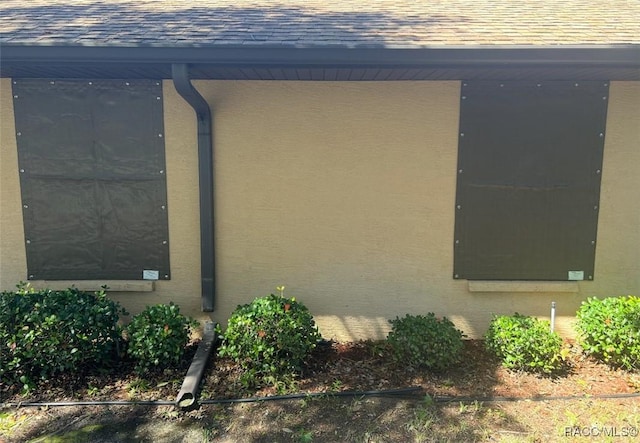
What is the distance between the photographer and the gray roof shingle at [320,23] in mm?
3098

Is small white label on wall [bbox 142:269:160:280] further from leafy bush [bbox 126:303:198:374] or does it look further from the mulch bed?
the mulch bed

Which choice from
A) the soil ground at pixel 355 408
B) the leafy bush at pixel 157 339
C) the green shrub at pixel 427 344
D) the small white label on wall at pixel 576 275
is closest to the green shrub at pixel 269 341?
the soil ground at pixel 355 408

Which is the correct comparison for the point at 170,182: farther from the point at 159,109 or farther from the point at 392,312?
the point at 392,312

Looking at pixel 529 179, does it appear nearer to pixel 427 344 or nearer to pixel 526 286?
pixel 526 286

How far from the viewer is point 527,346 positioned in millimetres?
3371

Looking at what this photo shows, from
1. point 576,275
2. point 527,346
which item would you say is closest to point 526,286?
point 576,275

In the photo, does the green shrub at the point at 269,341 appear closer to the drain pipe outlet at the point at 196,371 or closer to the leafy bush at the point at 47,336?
the drain pipe outlet at the point at 196,371

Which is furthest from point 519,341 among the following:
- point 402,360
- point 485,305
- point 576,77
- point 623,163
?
point 576,77

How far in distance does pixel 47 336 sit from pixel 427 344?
2863 mm

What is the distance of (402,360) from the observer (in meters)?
3.50

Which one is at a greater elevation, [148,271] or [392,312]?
[148,271]

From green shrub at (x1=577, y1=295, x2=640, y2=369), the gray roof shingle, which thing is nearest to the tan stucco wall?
green shrub at (x1=577, y1=295, x2=640, y2=369)

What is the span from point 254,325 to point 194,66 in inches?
78.8

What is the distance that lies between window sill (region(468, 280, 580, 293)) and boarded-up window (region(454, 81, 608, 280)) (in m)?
0.05
